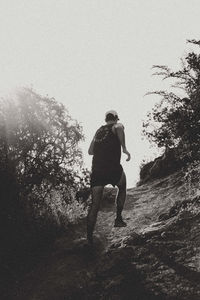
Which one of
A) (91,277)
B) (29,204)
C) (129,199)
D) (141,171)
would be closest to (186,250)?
(91,277)

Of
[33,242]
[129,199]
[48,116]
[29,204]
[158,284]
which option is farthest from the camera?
[129,199]

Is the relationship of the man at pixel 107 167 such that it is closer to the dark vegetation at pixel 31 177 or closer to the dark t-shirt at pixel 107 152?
the dark t-shirt at pixel 107 152

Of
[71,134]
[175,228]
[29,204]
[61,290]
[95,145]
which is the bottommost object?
[61,290]

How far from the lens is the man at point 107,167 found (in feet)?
17.1

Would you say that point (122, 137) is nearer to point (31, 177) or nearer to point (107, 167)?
point (107, 167)

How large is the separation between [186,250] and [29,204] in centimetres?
349

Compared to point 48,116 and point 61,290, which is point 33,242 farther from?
point 48,116

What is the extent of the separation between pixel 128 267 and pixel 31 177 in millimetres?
3808

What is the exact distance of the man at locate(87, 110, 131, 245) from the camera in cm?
522

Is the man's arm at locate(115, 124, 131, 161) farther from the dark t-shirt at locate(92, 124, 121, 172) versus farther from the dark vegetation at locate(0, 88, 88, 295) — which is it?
the dark vegetation at locate(0, 88, 88, 295)

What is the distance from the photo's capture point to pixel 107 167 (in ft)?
17.2

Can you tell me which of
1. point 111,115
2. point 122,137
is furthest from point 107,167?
point 111,115

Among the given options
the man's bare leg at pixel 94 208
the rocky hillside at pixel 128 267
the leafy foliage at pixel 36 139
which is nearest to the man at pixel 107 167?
the man's bare leg at pixel 94 208

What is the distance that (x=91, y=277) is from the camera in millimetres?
4523
